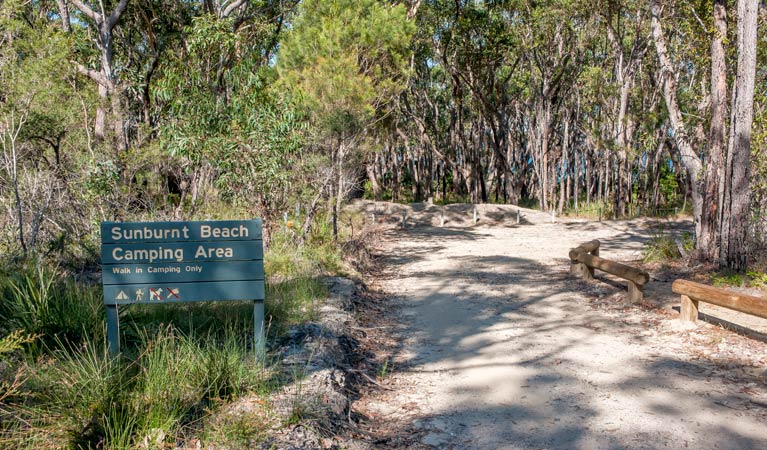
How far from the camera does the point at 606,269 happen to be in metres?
→ 10.5

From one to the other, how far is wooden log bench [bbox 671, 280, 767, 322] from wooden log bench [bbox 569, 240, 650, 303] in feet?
2.92

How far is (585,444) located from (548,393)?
113 centimetres

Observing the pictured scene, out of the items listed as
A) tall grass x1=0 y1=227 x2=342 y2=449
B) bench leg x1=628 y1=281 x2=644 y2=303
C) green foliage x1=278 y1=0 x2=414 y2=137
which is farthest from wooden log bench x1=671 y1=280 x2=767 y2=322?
green foliage x1=278 y1=0 x2=414 y2=137

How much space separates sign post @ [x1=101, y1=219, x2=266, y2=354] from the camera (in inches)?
199

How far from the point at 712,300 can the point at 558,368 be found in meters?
2.42

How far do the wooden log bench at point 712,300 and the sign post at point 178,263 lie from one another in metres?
5.33

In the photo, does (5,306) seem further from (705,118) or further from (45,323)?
(705,118)

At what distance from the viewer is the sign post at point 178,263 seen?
16.5 feet

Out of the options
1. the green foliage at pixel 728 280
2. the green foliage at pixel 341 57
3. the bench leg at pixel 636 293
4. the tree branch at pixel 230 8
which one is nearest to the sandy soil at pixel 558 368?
the bench leg at pixel 636 293

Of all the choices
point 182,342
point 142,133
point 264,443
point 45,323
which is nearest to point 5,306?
point 45,323

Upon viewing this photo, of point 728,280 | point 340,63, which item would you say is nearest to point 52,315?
point 340,63

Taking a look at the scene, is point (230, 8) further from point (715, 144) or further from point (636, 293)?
point (636, 293)

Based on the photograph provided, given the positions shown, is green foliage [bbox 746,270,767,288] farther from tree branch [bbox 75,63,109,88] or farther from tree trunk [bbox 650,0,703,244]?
tree branch [bbox 75,63,109,88]

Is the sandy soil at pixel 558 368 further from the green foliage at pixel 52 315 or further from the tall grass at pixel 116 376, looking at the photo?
the green foliage at pixel 52 315
